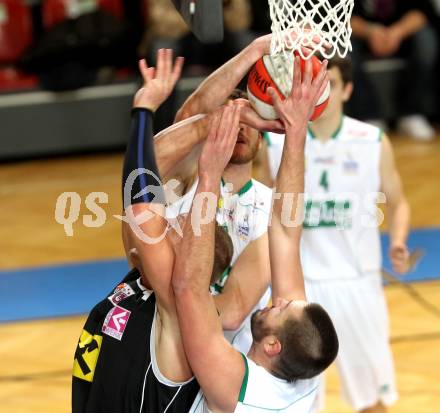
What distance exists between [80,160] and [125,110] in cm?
78

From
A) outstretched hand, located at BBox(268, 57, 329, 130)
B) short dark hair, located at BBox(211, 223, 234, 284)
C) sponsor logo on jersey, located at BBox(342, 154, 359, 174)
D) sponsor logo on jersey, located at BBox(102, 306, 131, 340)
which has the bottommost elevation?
sponsor logo on jersey, located at BBox(342, 154, 359, 174)

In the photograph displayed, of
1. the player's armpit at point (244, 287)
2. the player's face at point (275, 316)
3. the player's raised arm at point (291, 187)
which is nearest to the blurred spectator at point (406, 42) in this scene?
the player's armpit at point (244, 287)

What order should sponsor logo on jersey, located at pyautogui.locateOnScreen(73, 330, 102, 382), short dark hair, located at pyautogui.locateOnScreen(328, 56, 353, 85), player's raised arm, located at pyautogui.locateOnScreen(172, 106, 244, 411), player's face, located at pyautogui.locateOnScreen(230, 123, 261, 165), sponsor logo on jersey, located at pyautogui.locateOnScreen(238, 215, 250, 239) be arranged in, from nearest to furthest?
1. player's raised arm, located at pyautogui.locateOnScreen(172, 106, 244, 411)
2. sponsor logo on jersey, located at pyautogui.locateOnScreen(73, 330, 102, 382)
3. player's face, located at pyautogui.locateOnScreen(230, 123, 261, 165)
4. sponsor logo on jersey, located at pyautogui.locateOnScreen(238, 215, 250, 239)
5. short dark hair, located at pyautogui.locateOnScreen(328, 56, 353, 85)

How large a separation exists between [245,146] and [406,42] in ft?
22.7

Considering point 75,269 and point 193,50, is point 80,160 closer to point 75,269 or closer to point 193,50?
point 193,50

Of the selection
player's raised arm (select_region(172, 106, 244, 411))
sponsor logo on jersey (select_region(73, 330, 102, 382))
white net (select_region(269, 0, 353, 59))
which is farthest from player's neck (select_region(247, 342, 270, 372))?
white net (select_region(269, 0, 353, 59))

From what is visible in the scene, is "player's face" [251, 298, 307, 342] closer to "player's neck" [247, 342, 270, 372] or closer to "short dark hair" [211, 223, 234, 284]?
"player's neck" [247, 342, 270, 372]

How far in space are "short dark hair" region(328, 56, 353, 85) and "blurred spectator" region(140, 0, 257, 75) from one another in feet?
16.0

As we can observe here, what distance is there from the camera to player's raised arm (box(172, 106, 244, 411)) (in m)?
2.88

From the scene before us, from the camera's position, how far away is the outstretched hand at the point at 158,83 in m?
3.09

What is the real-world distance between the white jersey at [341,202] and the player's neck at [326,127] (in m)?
0.02

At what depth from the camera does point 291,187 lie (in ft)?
10.4

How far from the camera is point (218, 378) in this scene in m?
2.93

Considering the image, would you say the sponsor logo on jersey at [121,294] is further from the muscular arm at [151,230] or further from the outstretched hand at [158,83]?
the outstretched hand at [158,83]
